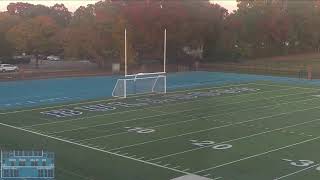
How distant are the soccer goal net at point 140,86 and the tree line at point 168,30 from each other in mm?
12865

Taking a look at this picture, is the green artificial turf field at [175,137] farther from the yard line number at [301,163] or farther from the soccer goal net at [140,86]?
the soccer goal net at [140,86]

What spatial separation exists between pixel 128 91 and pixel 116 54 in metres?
18.3

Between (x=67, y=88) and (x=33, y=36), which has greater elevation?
(x=33, y=36)

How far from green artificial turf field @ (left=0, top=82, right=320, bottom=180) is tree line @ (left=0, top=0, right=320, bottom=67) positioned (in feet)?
65.6

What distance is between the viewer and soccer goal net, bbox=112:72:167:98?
1023 inches

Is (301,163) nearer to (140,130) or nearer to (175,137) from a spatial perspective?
(175,137)

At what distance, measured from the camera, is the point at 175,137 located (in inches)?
596

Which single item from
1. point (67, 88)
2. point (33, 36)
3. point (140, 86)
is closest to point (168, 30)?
point (33, 36)

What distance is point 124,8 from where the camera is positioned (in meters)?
45.3

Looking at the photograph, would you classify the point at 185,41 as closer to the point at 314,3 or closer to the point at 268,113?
the point at 314,3

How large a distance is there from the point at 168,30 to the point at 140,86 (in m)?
17.4

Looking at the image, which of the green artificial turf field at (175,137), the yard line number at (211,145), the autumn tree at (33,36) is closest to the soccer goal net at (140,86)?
the green artificial turf field at (175,137)

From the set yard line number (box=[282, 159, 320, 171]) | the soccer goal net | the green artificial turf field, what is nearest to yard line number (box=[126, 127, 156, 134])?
the green artificial turf field

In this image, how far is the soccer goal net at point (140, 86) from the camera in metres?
26.0
